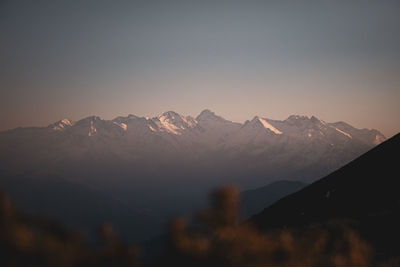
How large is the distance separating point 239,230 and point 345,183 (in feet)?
346

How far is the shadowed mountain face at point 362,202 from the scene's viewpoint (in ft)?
170

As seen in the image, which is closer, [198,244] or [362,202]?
[198,244]

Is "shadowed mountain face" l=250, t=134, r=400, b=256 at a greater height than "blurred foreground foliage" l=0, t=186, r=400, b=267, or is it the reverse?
"shadowed mountain face" l=250, t=134, r=400, b=256

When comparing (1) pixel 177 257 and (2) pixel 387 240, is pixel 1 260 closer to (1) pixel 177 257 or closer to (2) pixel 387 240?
(1) pixel 177 257

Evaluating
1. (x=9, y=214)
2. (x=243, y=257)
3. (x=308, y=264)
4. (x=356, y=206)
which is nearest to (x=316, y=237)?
(x=308, y=264)

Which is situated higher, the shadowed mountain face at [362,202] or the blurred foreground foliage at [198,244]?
the shadowed mountain face at [362,202]

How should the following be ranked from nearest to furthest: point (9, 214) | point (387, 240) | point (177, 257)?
point (9, 214) → point (177, 257) → point (387, 240)

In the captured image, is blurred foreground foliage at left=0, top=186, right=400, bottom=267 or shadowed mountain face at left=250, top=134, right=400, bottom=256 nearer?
blurred foreground foliage at left=0, top=186, right=400, bottom=267

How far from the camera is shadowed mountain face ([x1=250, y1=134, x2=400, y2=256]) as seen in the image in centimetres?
5191

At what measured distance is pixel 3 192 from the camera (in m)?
8.76

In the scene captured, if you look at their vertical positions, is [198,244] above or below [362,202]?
below

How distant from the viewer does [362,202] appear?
78812mm

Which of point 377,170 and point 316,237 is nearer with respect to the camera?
point 316,237

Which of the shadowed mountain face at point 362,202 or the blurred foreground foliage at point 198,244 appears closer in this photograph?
the blurred foreground foliage at point 198,244
